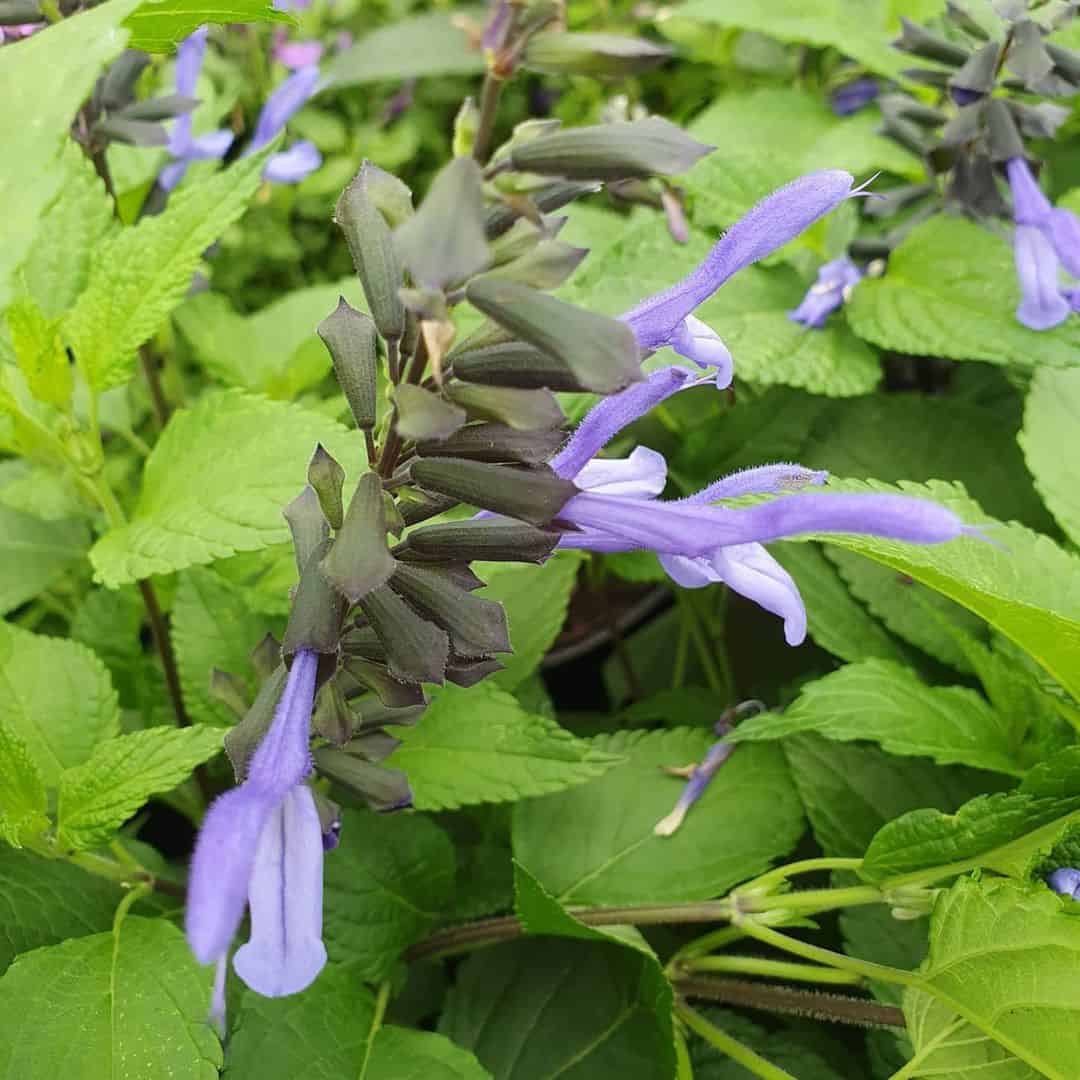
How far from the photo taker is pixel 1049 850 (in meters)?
0.71

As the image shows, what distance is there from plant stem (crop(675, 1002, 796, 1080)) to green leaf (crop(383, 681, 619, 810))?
0.22 metres

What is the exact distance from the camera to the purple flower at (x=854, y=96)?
4.81 ft

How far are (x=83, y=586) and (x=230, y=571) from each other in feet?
1.20

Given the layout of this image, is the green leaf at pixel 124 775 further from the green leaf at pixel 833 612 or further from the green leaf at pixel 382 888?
the green leaf at pixel 833 612

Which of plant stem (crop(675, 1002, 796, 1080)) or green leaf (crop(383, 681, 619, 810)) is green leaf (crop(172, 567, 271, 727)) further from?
plant stem (crop(675, 1002, 796, 1080))

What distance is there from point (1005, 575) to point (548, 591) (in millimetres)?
373

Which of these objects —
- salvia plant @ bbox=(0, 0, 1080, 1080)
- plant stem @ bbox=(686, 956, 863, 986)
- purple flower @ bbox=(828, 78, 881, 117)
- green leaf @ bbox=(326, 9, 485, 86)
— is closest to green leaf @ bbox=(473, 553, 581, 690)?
salvia plant @ bbox=(0, 0, 1080, 1080)

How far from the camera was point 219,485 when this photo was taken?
0.79 m

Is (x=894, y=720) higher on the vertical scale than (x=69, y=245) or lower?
lower

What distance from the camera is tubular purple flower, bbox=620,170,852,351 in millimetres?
580

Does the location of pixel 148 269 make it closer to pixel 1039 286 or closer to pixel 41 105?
pixel 41 105

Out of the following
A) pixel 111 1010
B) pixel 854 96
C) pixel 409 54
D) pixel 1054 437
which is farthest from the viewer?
pixel 409 54

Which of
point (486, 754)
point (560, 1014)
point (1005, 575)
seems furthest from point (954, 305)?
point (560, 1014)

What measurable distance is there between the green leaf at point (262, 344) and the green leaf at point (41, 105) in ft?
1.99
